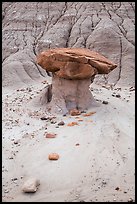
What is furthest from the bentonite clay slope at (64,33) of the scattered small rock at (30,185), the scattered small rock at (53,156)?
the scattered small rock at (30,185)

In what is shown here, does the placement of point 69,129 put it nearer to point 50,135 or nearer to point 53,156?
point 50,135

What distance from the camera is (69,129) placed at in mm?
8031

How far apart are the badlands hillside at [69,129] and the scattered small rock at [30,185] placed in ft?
0.10

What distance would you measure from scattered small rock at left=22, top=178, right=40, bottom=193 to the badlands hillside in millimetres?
29

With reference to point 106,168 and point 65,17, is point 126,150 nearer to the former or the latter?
point 106,168

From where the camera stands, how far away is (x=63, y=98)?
9562 mm

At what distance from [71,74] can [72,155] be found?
3.02 meters

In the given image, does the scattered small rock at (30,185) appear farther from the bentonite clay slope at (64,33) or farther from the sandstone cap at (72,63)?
the bentonite clay slope at (64,33)

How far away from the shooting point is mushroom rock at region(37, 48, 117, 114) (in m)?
9.26

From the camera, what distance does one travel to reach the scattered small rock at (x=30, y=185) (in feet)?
18.1

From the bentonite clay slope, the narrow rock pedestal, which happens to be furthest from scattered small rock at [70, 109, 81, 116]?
the bentonite clay slope

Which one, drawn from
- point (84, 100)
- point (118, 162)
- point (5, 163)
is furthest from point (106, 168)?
point (84, 100)

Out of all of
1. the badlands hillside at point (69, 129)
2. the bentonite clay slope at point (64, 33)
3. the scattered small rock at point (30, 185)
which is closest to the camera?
the scattered small rock at point (30, 185)

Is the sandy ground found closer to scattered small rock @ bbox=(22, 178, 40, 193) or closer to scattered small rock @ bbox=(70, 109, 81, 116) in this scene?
scattered small rock @ bbox=(22, 178, 40, 193)
